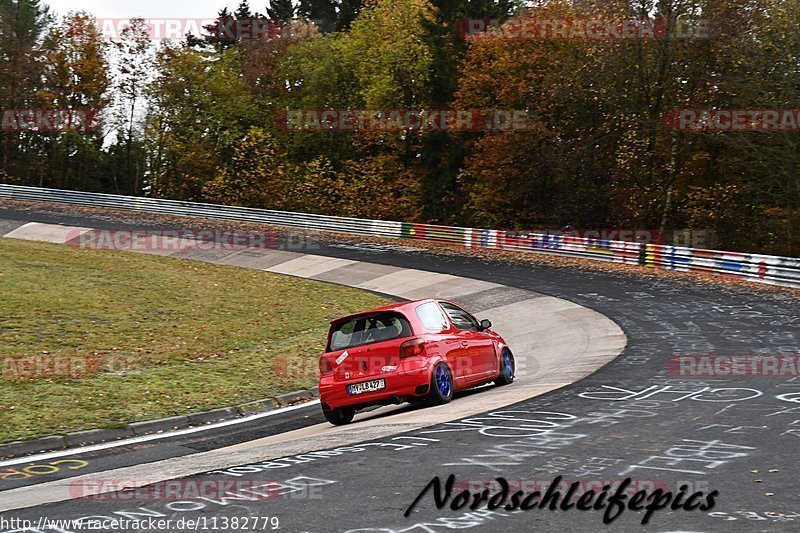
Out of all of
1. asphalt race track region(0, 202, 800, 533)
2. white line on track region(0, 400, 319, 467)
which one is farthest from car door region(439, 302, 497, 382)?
white line on track region(0, 400, 319, 467)

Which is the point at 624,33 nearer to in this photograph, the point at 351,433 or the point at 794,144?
the point at 794,144

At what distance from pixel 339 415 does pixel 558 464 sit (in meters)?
5.06

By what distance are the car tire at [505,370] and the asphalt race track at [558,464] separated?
144 centimetres

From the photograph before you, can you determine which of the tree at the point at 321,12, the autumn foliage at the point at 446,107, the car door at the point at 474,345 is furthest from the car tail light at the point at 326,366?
the tree at the point at 321,12

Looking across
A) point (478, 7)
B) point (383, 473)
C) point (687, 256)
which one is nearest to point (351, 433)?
point (383, 473)

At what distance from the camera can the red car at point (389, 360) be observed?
1218cm

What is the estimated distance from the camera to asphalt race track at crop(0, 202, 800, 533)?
255 inches

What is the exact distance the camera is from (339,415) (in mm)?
12617

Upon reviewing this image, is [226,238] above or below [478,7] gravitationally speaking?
below

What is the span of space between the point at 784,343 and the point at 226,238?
31.7m

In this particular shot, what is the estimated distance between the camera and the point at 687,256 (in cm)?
3250

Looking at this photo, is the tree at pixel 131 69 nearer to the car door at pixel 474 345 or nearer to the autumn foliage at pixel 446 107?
the autumn foliage at pixel 446 107

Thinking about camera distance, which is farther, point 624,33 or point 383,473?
point 624,33

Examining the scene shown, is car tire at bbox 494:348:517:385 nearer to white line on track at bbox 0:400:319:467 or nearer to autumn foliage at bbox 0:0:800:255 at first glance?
white line on track at bbox 0:400:319:467
